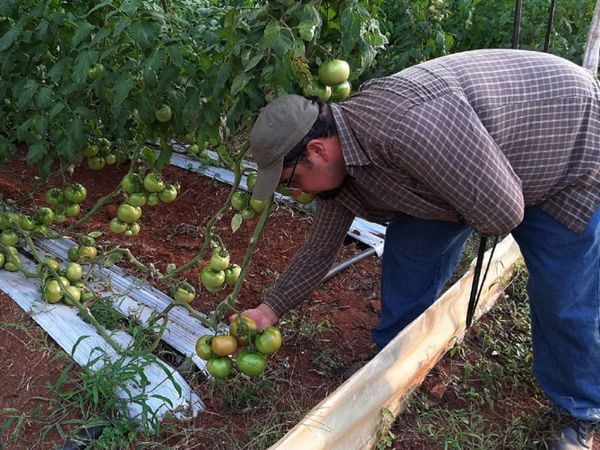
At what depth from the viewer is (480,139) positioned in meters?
1.58

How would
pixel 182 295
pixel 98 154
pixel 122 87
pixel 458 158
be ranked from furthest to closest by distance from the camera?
pixel 98 154
pixel 182 295
pixel 122 87
pixel 458 158

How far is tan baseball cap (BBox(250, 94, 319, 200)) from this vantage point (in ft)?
5.24

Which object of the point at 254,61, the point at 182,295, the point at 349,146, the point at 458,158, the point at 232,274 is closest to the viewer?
the point at 458,158

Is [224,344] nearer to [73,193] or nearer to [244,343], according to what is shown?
[244,343]

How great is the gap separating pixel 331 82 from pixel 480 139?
0.53 m

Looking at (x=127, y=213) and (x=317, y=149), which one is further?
(x=127, y=213)

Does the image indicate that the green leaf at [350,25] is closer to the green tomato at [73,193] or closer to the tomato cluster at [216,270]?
the tomato cluster at [216,270]

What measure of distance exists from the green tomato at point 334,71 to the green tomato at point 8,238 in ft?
5.58

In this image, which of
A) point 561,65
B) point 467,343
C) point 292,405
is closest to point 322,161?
point 561,65

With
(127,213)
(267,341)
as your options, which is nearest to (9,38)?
(127,213)

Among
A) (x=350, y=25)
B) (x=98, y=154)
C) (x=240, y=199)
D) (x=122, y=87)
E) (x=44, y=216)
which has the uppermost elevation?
(x=350, y=25)

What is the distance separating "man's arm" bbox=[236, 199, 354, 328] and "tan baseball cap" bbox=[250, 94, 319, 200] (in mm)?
437

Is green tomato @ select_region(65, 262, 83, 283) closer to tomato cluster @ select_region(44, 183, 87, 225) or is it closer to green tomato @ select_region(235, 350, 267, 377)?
tomato cluster @ select_region(44, 183, 87, 225)

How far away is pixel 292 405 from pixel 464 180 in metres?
1.08
